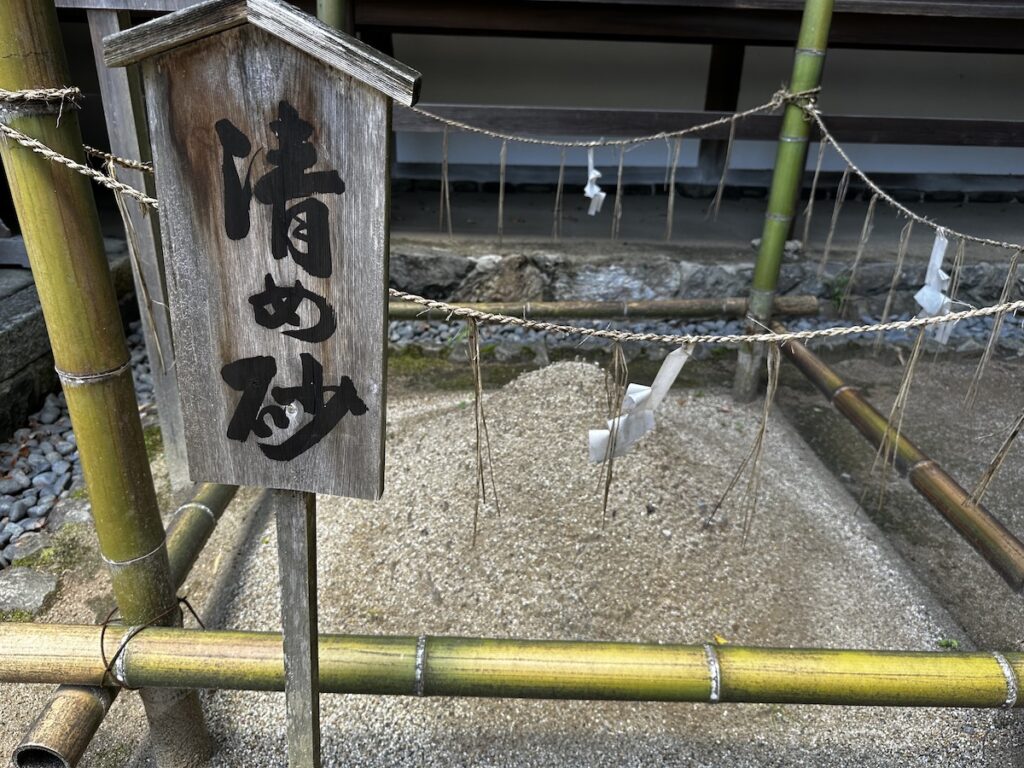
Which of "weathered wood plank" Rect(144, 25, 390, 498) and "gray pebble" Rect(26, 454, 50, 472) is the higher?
"weathered wood plank" Rect(144, 25, 390, 498)

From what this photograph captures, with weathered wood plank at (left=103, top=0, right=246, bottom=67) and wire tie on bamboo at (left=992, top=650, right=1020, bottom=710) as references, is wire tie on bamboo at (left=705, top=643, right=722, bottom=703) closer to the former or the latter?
wire tie on bamboo at (left=992, top=650, right=1020, bottom=710)

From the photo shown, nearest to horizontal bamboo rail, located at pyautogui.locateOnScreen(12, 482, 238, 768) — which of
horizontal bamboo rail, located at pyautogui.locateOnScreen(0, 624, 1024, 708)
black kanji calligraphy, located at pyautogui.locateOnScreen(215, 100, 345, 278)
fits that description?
horizontal bamboo rail, located at pyautogui.locateOnScreen(0, 624, 1024, 708)

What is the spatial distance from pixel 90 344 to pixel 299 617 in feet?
2.83

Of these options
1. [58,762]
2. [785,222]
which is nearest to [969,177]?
[785,222]

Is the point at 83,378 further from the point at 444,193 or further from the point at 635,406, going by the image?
the point at 444,193

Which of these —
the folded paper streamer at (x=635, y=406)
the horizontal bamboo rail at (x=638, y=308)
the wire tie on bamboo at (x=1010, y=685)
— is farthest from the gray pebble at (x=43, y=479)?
the wire tie on bamboo at (x=1010, y=685)

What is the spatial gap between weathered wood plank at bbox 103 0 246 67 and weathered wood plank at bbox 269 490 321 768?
864mm

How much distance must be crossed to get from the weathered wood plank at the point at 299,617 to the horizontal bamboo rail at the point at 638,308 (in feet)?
9.99

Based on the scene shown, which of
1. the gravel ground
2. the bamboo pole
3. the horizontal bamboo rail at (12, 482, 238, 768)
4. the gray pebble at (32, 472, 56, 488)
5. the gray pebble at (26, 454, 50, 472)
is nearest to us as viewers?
the horizontal bamboo rail at (12, 482, 238, 768)

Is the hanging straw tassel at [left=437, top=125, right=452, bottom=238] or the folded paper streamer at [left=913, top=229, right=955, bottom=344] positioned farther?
the hanging straw tassel at [left=437, top=125, right=452, bottom=238]

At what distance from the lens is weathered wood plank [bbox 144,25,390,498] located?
3.94 ft

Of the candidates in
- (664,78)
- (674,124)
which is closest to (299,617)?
(674,124)

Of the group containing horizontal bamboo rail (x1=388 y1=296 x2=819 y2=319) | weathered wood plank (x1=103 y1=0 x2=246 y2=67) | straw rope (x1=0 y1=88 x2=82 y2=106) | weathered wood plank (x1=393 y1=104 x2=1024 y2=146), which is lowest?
horizontal bamboo rail (x1=388 y1=296 x2=819 y2=319)

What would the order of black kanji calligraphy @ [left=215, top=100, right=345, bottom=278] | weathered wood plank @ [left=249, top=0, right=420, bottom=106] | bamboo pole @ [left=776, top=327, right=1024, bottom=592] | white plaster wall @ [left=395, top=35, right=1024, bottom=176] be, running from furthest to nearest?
1. white plaster wall @ [left=395, top=35, right=1024, bottom=176]
2. bamboo pole @ [left=776, top=327, right=1024, bottom=592]
3. black kanji calligraphy @ [left=215, top=100, right=345, bottom=278]
4. weathered wood plank @ [left=249, top=0, right=420, bottom=106]
